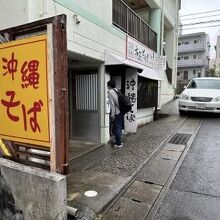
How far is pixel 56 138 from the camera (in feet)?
9.65

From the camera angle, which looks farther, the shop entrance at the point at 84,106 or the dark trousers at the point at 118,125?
the shop entrance at the point at 84,106

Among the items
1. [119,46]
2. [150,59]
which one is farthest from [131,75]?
[150,59]

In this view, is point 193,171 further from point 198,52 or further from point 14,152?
point 198,52

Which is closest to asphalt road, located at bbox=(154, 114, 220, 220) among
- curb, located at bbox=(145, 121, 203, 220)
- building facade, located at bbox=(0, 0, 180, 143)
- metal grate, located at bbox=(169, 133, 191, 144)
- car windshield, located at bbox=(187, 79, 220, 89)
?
curb, located at bbox=(145, 121, 203, 220)

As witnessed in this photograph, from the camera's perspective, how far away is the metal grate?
24.4 ft

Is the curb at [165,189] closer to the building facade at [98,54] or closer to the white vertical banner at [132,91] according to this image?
the white vertical banner at [132,91]

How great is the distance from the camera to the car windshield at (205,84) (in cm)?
1160

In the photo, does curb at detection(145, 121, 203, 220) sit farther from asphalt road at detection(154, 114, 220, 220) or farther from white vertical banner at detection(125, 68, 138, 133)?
white vertical banner at detection(125, 68, 138, 133)

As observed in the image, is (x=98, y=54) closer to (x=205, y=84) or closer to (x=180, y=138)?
(x=180, y=138)

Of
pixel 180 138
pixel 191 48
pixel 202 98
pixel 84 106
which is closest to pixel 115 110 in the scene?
pixel 84 106

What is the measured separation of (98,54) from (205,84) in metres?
7.07

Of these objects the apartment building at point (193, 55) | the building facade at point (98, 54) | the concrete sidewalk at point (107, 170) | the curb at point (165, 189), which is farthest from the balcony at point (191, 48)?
the curb at point (165, 189)

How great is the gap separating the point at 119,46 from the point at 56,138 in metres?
5.63

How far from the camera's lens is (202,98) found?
34.8 ft
